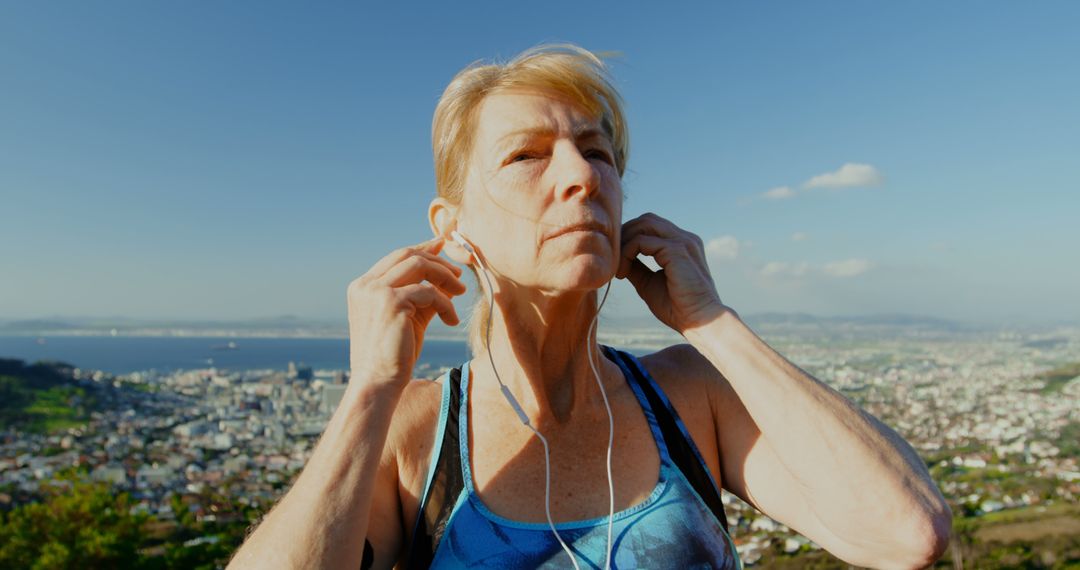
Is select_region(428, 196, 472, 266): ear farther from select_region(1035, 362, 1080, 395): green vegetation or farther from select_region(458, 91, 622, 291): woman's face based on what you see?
select_region(1035, 362, 1080, 395): green vegetation

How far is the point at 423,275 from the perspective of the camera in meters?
1.64

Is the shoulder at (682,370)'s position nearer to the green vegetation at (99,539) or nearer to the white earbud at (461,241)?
the white earbud at (461,241)

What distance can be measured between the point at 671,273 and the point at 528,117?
628 millimetres

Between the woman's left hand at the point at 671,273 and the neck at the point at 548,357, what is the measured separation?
0.18m

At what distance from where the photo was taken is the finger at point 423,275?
1.60m

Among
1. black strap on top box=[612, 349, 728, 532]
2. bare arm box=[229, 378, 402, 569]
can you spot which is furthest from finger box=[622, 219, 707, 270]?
bare arm box=[229, 378, 402, 569]

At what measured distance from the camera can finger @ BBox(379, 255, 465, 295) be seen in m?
1.60

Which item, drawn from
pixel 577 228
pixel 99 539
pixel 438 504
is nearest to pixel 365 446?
pixel 438 504

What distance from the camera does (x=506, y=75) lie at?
5.96 ft

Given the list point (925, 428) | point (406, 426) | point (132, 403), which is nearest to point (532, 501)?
point (406, 426)

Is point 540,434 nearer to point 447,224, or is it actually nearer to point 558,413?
point 558,413

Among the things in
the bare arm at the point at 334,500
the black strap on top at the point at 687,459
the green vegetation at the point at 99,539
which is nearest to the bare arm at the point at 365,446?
the bare arm at the point at 334,500

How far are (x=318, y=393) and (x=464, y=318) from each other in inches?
1421

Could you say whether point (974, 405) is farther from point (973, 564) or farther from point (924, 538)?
point (924, 538)
